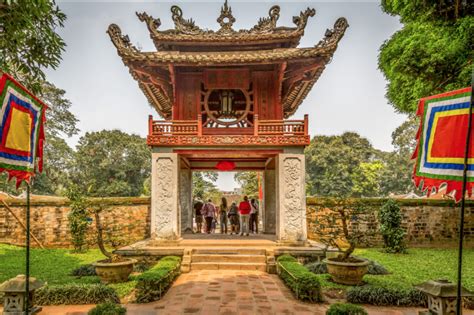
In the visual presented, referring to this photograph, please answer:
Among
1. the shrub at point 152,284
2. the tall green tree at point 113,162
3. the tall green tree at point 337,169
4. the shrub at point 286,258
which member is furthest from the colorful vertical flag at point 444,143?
the tall green tree at point 337,169

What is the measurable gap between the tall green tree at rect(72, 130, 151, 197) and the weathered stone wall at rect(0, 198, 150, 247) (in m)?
16.0

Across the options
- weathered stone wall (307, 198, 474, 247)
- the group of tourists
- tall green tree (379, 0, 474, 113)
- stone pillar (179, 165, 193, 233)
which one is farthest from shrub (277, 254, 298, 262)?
tall green tree (379, 0, 474, 113)

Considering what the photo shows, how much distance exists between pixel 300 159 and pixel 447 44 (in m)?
5.41

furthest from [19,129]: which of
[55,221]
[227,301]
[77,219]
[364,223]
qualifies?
[364,223]

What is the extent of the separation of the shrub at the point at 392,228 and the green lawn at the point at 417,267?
36 centimetres

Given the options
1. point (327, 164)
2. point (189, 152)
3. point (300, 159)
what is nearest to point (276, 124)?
point (300, 159)

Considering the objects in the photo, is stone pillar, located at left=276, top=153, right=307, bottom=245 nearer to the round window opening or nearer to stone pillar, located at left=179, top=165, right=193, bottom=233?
the round window opening

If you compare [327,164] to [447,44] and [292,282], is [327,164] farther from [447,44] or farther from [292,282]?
[292,282]

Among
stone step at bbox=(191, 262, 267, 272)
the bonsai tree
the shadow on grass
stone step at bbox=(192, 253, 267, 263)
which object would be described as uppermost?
the bonsai tree

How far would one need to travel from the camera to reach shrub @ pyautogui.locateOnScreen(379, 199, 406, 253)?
38.1 feet

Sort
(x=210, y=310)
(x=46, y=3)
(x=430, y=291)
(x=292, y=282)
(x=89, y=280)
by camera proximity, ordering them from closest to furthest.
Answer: (x=430, y=291), (x=210, y=310), (x=46, y=3), (x=292, y=282), (x=89, y=280)

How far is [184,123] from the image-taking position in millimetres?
10234

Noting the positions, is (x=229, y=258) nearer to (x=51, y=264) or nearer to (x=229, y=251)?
(x=229, y=251)

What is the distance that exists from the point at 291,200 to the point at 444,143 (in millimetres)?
6207
